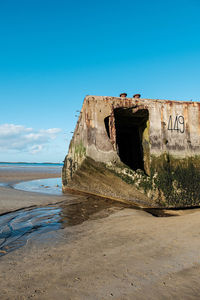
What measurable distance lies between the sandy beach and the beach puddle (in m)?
0.21

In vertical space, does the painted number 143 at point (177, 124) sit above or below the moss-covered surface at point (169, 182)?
above

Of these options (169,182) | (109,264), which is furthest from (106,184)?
(109,264)

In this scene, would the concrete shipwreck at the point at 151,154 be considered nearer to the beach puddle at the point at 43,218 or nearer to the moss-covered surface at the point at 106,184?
the moss-covered surface at the point at 106,184

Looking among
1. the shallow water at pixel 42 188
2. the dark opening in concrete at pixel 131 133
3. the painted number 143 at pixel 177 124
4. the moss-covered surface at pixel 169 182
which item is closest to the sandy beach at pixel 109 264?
the moss-covered surface at pixel 169 182

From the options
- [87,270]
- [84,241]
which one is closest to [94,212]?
[84,241]

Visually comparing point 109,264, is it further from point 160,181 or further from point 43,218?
point 160,181

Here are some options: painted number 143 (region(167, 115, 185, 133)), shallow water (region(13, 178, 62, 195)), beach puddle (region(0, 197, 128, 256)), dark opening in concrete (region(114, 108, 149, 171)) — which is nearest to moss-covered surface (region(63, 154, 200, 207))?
beach puddle (region(0, 197, 128, 256))

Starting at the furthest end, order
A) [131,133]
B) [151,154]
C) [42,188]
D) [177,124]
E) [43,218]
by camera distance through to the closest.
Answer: [42,188] → [131,133] → [177,124] → [151,154] → [43,218]

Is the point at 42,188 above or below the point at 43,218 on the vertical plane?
below

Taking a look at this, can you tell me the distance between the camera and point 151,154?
436 centimetres

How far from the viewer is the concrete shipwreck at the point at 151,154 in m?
4.10

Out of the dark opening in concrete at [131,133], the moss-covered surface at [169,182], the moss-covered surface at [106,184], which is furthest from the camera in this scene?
the dark opening in concrete at [131,133]

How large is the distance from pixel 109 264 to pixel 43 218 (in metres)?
2.20

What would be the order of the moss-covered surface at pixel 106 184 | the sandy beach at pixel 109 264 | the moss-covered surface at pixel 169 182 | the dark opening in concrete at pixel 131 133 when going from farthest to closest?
the dark opening in concrete at pixel 131 133
the moss-covered surface at pixel 106 184
the moss-covered surface at pixel 169 182
the sandy beach at pixel 109 264
